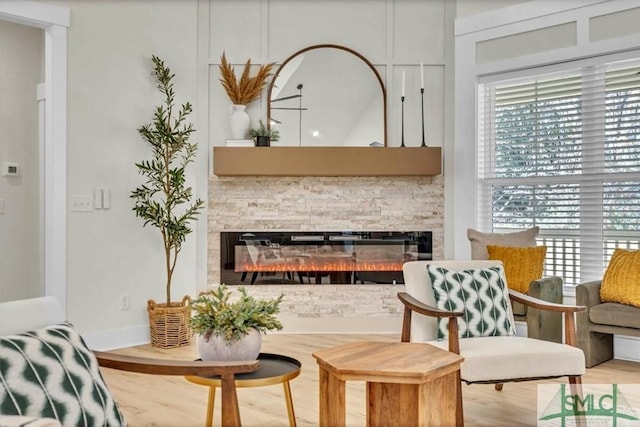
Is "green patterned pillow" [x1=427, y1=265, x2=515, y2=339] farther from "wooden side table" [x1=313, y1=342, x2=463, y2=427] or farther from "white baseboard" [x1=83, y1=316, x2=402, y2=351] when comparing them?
"white baseboard" [x1=83, y1=316, x2=402, y2=351]

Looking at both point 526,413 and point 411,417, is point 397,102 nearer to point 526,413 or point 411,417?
point 526,413

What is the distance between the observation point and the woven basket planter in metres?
4.82

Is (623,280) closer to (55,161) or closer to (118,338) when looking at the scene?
(118,338)

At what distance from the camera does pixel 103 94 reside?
4793 millimetres

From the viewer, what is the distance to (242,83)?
5.33 m

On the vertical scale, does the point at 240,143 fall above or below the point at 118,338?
above

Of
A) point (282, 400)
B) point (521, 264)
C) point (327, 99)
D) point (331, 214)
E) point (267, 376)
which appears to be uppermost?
point (327, 99)

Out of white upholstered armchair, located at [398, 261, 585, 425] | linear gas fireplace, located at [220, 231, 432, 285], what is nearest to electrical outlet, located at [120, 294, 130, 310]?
linear gas fireplace, located at [220, 231, 432, 285]

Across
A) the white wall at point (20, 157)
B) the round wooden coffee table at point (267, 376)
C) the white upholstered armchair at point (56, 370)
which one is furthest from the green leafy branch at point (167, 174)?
the white upholstered armchair at point (56, 370)

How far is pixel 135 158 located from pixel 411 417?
339 centimetres

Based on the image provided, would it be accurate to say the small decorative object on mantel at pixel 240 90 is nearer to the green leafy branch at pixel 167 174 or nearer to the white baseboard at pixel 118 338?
the green leafy branch at pixel 167 174

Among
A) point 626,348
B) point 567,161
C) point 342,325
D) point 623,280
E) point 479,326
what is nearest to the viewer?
point 479,326

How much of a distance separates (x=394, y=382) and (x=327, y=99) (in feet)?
11.9

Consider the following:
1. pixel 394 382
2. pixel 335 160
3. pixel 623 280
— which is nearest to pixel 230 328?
pixel 394 382
